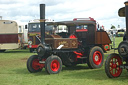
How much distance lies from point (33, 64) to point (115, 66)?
340 cm

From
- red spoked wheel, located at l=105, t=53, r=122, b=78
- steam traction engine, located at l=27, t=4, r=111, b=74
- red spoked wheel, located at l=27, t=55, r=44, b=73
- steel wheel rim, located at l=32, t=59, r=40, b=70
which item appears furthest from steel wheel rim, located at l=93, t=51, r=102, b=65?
red spoked wheel, located at l=105, t=53, r=122, b=78

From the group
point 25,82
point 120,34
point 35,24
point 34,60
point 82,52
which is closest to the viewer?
point 25,82

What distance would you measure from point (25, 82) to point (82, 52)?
3.78 metres

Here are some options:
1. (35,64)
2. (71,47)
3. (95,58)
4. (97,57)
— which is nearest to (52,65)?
(35,64)

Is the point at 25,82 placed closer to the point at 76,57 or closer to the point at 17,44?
the point at 76,57

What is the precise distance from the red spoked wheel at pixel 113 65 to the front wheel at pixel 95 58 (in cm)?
264

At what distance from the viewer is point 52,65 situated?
9984 millimetres

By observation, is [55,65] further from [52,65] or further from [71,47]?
[71,47]

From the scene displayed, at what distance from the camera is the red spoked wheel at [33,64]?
1066 centimetres

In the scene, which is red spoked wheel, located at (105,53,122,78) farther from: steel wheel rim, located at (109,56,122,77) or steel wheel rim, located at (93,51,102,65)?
steel wheel rim, located at (93,51,102,65)

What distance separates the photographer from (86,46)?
11.7 metres

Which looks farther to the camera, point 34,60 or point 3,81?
point 34,60

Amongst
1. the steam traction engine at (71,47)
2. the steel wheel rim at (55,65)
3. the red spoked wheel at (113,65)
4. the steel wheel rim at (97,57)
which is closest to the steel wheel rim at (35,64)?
the steam traction engine at (71,47)

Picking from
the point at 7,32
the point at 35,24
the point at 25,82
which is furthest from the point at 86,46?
the point at 7,32
